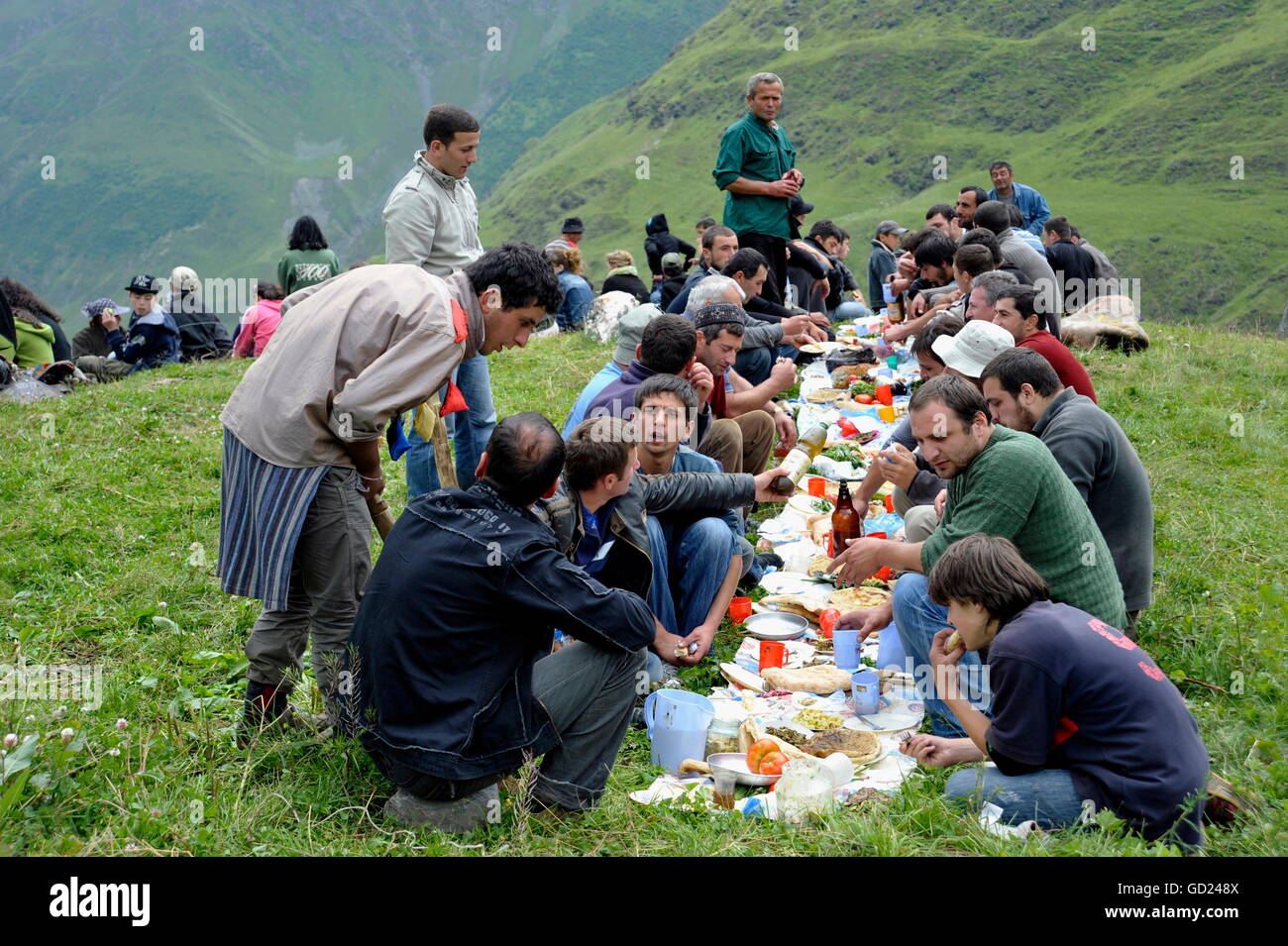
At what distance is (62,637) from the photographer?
520 centimetres

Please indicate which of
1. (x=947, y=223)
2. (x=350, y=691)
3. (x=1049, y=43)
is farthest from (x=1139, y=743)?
(x=1049, y=43)

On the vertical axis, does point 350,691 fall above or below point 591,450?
below

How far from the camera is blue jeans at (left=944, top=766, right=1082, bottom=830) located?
3.35m

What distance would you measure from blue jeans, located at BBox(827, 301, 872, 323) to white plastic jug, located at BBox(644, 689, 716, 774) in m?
10.3

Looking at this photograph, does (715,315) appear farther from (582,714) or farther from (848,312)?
(848,312)

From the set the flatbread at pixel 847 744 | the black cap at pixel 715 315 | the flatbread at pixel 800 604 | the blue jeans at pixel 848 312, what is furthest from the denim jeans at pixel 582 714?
the blue jeans at pixel 848 312

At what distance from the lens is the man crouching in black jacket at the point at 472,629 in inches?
127

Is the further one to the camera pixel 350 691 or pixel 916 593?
pixel 916 593

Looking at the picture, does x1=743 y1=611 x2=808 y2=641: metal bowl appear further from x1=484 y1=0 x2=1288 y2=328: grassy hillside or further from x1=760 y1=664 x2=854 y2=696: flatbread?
x1=484 y1=0 x2=1288 y2=328: grassy hillside

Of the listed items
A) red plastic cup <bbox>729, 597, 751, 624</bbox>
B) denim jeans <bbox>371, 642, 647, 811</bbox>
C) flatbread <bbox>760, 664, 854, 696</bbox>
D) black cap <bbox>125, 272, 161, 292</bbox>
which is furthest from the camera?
black cap <bbox>125, 272, 161, 292</bbox>

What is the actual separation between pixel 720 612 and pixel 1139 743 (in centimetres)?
209

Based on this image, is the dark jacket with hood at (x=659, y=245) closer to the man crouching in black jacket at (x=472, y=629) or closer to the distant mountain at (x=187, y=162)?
the man crouching in black jacket at (x=472, y=629)

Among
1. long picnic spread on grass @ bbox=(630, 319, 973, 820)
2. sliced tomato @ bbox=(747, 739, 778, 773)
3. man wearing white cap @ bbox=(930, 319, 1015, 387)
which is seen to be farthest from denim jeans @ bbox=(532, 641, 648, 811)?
man wearing white cap @ bbox=(930, 319, 1015, 387)
